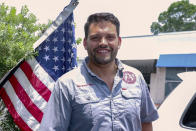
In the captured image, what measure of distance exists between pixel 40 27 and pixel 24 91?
0.92 meters

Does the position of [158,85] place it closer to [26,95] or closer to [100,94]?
[26,95]

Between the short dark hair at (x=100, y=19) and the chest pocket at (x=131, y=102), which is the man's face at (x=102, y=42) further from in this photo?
the chest pocket at (x=131, y=102)

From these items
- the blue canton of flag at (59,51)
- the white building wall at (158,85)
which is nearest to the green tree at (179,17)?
the white building wall at (158,85)

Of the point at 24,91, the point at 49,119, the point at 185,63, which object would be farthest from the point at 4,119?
the point at 185,63

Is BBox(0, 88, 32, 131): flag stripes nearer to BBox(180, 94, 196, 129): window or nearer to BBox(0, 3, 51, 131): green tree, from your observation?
BBox(0, 3, 51, 131): green tree

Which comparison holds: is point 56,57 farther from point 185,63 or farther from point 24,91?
point 185,63

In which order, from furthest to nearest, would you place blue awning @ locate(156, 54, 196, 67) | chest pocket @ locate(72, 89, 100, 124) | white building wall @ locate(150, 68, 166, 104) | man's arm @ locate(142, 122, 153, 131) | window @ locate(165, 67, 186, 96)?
white building wall @ locate(150, 68, 166, 104) < window @ locate(165, 67, 186, 96) < blue awning @ locate(156, 54, 196, 67) < man's arm @ locate(142, 122, 153, 131) < chest pocket @ locate(72, 89, 100, 124)

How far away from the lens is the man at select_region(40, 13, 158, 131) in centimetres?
176

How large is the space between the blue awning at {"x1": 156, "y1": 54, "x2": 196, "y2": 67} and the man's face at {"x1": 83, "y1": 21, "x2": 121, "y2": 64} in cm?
1539

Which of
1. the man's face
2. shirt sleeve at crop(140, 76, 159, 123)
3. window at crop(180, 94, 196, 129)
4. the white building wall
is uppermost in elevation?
the man's face

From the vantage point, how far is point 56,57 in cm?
343

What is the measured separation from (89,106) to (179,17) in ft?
158

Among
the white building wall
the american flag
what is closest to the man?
the american flag

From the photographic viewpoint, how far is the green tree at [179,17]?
149ft
